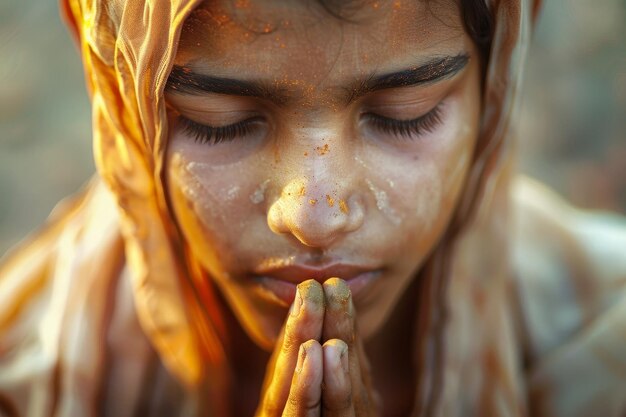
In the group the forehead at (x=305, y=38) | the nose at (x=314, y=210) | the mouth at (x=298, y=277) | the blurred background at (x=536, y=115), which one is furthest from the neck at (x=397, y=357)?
the blurred background at (x=536, y=115)

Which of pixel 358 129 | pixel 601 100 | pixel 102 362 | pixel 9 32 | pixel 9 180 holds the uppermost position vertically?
pixel 601 100

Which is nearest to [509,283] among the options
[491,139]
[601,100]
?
[491,139]

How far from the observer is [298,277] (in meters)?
1.00

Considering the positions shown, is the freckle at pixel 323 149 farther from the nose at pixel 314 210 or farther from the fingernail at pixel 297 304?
the fingernail at pixel 297 304

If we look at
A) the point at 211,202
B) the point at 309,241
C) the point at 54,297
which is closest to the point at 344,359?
the point at 309,241

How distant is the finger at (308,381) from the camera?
92 cm

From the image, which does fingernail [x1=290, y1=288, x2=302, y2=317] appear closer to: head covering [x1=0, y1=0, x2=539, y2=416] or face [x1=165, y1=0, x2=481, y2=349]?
face [x1=165, y1=0, x2=481, y2=349]

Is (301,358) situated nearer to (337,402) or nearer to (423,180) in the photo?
(337,402)

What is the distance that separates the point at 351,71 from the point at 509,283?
650 mm

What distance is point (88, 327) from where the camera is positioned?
1.28 metres

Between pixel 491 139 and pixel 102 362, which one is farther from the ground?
pixel 491 139

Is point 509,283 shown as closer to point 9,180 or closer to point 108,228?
point 108,228

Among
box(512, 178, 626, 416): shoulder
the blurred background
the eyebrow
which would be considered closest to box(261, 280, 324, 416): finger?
the eyebrow

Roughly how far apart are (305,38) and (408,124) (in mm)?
183
